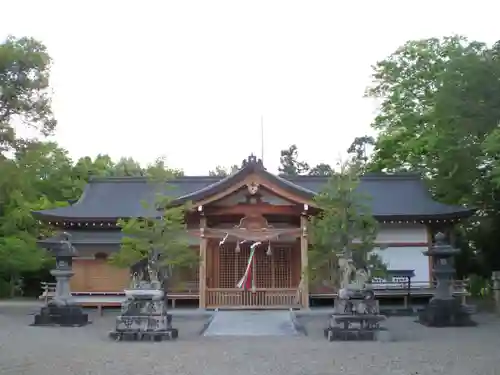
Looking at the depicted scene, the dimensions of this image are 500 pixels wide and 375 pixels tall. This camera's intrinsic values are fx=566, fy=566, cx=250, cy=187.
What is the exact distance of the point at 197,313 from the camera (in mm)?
20172

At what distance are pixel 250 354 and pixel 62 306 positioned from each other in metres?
8.54

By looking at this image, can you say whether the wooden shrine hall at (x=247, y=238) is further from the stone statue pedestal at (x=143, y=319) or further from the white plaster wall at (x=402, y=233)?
the stone statue pedestal at (x=143, y=319)

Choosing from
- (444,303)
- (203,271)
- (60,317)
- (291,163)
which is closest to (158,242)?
(60,317)

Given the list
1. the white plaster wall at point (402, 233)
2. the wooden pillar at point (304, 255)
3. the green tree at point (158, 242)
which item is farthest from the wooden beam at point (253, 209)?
the green tree at point (158, 242)

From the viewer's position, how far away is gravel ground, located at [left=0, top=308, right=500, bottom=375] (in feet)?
31.3

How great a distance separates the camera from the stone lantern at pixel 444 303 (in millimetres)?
16688

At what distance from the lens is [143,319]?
14375 millimetres

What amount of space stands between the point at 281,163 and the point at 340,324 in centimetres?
5214

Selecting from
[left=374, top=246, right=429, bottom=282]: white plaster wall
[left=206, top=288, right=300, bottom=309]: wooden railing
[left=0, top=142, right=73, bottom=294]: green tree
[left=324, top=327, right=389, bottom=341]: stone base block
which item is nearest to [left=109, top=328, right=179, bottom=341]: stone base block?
[left=324, top=327, right=389, bottom=341]: stone base block

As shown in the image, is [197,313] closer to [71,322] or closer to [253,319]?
[253,319]

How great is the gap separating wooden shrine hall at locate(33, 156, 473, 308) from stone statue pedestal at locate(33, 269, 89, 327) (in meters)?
2.34

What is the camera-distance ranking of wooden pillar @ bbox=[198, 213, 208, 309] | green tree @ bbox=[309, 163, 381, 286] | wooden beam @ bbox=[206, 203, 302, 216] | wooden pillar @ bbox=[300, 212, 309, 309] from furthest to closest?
wooden beam @ bbox=[206, 203, 302, 216] < wooden pillar @ bbox=[198, 213, 208, 309] < wooden pillar @ bbox=[300, 212, 309, 309] < green tree @ bbox=[309, 163, 381, 286]

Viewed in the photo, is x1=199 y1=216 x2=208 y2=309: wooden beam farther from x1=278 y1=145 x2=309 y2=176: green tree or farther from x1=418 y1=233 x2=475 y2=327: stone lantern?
x1=278 y1=145 x2=309 y2=176: green tree

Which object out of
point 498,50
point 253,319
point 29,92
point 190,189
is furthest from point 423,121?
point 29,92
